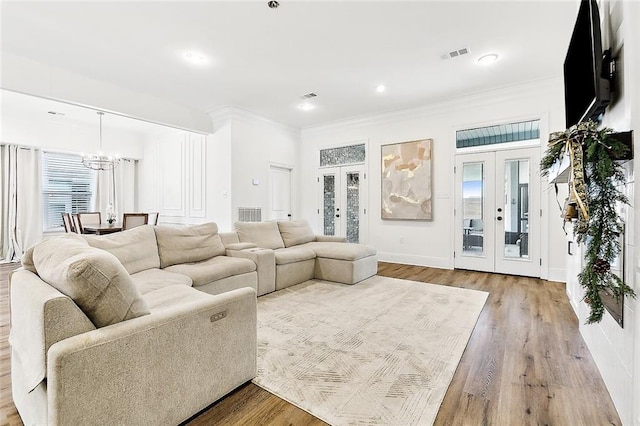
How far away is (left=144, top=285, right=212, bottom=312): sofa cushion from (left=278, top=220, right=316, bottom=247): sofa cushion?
262 cm

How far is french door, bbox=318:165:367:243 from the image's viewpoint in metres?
6.55

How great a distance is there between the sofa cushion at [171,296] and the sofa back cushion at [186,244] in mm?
1005

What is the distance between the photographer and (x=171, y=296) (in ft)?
6.97

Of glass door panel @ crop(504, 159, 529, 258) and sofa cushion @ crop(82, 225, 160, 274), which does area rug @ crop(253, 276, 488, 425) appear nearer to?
sofa cushion @ crop(82, 225, 160, 274)

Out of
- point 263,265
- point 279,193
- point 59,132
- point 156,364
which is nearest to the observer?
point 156,364

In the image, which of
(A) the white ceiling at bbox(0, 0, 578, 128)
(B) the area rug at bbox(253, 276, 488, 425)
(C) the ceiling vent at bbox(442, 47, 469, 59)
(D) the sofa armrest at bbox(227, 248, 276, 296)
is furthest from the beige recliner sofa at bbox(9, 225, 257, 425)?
(C) the ceiling vent at bbox(442, 47, 469, 59)

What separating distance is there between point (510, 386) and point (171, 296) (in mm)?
2276

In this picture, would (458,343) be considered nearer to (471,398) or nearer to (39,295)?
(471,398)

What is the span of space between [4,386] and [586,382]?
3614 mm

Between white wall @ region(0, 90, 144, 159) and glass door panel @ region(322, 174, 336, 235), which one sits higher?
white wall @ region(0, 90, 144, 159)

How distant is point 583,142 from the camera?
1657mm

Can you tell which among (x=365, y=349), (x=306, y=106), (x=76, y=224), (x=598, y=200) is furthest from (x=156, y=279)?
(x=306, y=106)

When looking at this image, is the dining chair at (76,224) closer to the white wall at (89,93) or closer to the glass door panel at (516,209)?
the white wall at (89,93)

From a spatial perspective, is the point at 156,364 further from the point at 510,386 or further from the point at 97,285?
the point at 510,386
